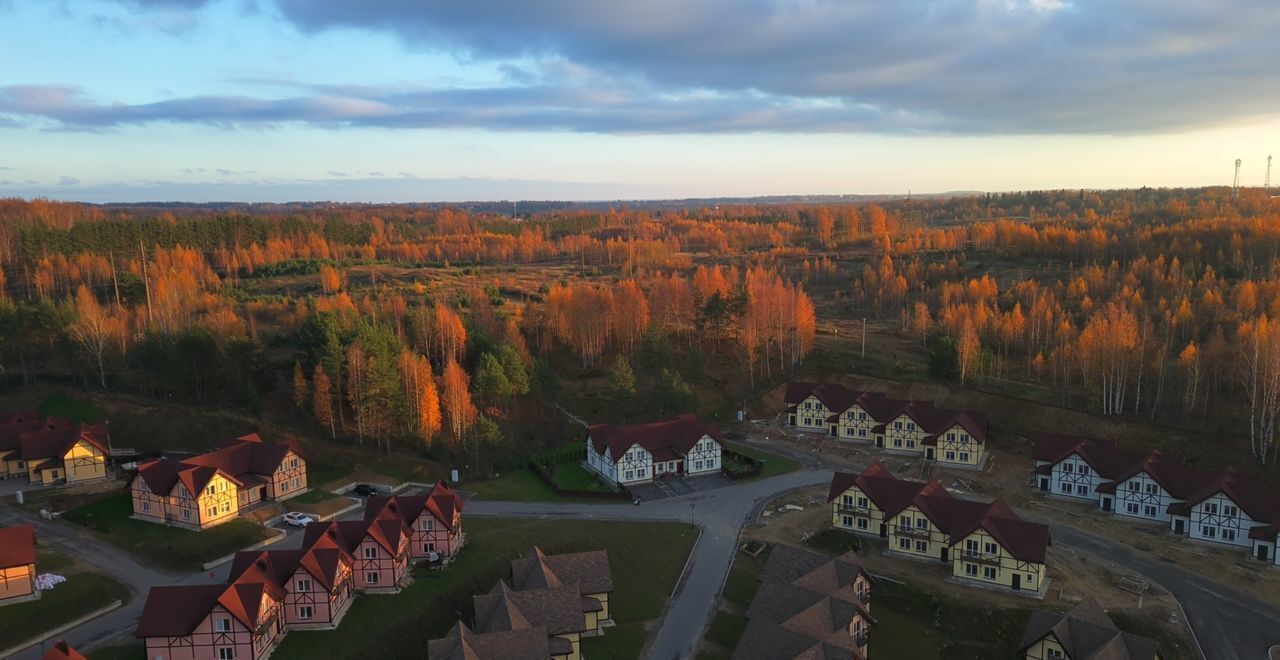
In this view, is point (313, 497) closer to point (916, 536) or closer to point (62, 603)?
point (62, 603)

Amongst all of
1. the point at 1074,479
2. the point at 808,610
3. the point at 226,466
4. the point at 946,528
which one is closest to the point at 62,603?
the point at 226,466

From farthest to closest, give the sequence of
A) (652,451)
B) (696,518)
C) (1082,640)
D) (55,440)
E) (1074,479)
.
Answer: (652,451) → (55,440) → (1074,479) → (696,518) → (1082,640)

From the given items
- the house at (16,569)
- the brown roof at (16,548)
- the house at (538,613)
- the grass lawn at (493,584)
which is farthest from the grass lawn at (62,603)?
the house at (538,613)

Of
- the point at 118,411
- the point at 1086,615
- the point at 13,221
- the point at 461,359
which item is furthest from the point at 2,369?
the point at 1086,615

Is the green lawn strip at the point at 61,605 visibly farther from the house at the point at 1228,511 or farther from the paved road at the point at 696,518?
the house at the point at 1228,511

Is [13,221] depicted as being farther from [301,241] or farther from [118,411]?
[118,411]

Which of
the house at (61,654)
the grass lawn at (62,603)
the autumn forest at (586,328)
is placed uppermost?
the autumn forest at (586,328)

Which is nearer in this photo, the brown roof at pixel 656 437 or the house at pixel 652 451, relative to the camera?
the house at pixel 652 451
